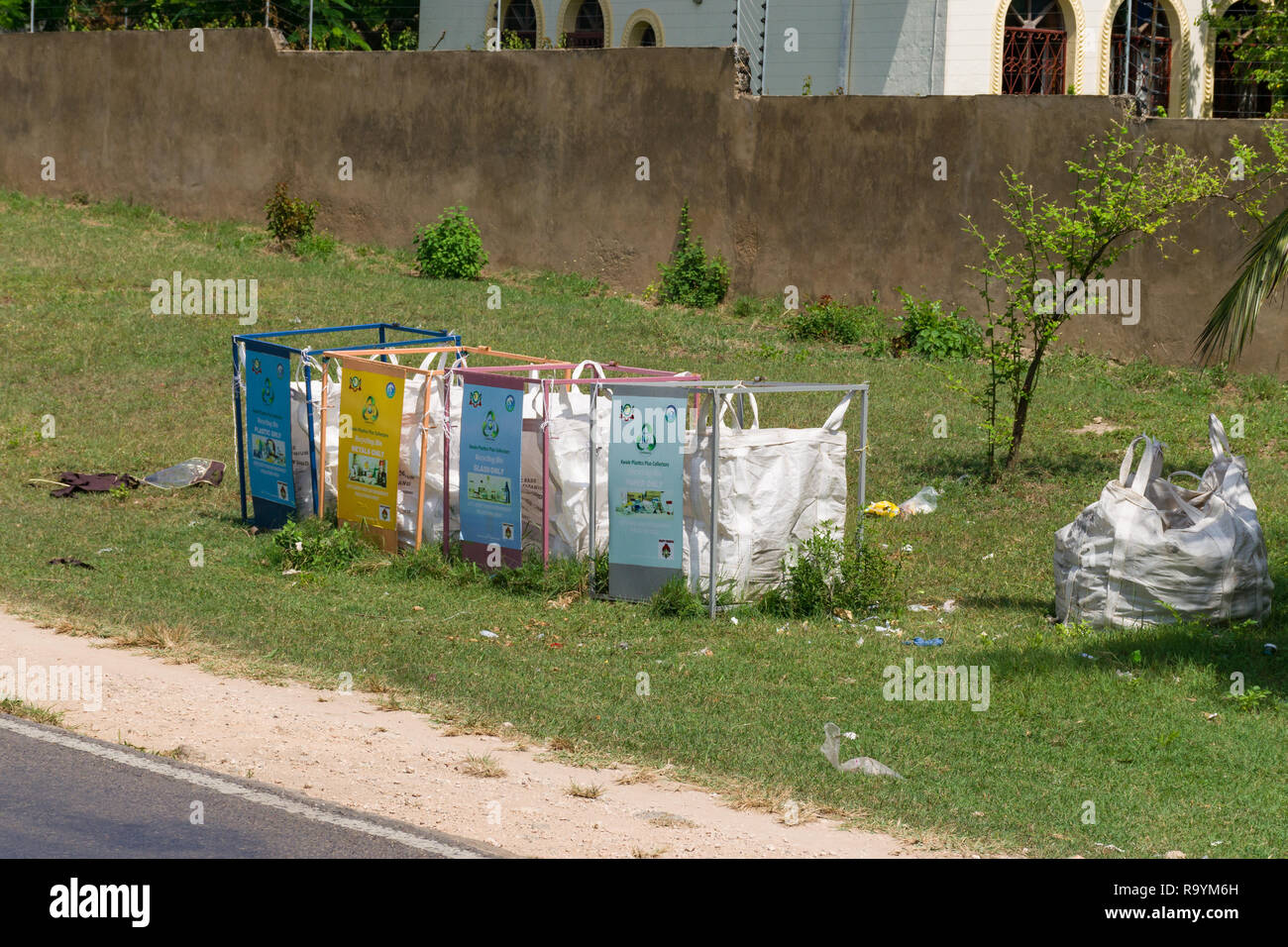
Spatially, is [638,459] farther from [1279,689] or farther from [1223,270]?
[1223,270]

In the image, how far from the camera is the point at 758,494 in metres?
11.1

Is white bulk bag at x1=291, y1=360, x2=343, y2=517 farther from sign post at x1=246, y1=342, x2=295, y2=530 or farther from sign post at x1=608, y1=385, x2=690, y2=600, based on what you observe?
sign post at x1=608, y1=385, x2=690, y2=600

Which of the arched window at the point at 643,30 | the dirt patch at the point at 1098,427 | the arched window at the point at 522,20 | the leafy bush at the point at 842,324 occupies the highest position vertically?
the arched window at the point at 522,20

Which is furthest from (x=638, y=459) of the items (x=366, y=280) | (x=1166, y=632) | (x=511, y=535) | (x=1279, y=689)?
(x=366, y=280)

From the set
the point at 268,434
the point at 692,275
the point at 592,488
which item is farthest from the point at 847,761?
the point at 692,275

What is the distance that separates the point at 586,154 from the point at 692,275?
3.00m

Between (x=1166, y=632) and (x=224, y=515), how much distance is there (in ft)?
29.3

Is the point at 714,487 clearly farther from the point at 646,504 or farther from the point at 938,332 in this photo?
the point at 938,332

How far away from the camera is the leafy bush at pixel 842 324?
20.9m

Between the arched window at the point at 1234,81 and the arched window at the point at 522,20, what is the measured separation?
14718 millimetres

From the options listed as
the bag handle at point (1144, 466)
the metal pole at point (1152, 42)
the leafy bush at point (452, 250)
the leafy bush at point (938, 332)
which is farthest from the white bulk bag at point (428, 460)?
the metal pole at point (1152, 42)

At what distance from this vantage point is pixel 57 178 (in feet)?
94.5

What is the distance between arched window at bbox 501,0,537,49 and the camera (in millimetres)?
33219

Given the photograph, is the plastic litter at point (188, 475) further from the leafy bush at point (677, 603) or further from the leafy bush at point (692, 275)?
the leafy bush at point (692, 275)
